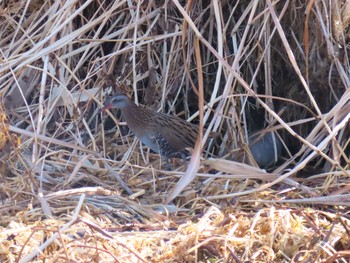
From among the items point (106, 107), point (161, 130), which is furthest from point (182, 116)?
point (106, 107)

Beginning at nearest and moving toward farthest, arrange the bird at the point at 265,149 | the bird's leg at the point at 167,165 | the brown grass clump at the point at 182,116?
1. the brown grass clump at the point at 182,116
2. the bird's leg at the point at 167,165
3. the bird at the point at 265,149

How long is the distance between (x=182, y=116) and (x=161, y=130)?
0.31 meters

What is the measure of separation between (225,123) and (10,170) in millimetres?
1158

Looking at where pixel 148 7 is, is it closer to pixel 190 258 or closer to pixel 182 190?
pixel 182 190

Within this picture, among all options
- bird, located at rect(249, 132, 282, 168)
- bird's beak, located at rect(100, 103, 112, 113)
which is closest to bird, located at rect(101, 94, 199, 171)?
bird's beak, located at rect(100, 103, 112, 113)

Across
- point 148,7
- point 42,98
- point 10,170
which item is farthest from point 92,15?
point 10,170

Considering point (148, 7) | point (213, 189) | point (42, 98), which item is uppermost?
point (148, 7)

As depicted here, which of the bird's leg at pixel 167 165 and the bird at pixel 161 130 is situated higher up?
the bird at pixel 161 130

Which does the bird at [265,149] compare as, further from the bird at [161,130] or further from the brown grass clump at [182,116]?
the bird at [161,130]

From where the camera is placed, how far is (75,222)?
3.50 m

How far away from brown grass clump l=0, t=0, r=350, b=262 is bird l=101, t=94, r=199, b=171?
8 centimetres

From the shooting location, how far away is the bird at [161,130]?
500 cm

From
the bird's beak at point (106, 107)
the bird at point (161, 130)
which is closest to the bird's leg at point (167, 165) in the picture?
the bird at point (161, 130)

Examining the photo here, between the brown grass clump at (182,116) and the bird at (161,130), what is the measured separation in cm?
8
